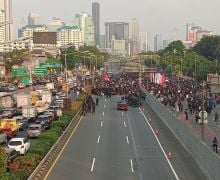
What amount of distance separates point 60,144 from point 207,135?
12.3m

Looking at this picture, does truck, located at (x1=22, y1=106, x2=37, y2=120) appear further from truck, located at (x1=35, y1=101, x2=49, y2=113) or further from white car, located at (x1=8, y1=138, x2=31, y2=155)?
white car, located at (x1=8, y1=138, x2=31, y2=155)

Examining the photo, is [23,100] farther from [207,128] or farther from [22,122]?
[207,128]

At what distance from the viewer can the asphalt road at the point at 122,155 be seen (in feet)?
89.5

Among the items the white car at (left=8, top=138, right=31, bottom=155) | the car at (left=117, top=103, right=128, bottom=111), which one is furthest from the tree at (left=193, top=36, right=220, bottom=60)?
the white car at (left=8, top=138, right=31, bottom=155)

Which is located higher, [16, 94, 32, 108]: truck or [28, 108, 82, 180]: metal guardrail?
[16, 94, 32, 108]: truck

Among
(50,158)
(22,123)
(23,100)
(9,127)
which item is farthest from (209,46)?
(50,158)

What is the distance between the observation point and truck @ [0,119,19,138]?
41719 mm

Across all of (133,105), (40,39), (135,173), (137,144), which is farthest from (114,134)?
(40,39)

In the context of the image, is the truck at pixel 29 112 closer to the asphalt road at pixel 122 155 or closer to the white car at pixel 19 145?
the asphalt road at pixel 122 155

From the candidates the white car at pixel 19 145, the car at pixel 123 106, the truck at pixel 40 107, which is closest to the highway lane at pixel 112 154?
the white car at pixel 19 145

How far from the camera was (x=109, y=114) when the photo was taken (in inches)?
2382

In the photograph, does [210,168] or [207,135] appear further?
[207,135]

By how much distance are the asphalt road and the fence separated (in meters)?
0.43

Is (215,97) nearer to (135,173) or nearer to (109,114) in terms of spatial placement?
(109,114)
